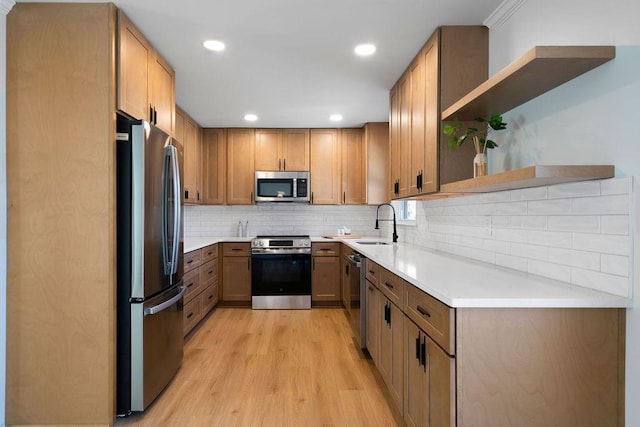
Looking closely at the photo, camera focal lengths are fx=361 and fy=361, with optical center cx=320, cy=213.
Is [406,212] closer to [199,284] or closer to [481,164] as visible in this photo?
[481,164]

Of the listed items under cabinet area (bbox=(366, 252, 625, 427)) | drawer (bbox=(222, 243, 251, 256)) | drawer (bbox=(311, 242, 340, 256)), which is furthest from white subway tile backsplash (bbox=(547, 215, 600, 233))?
drawer (bbox=(222, 243, 251, 256))

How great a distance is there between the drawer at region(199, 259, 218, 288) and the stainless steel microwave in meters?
1.02

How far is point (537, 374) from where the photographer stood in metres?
1.29

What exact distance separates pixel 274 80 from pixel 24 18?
1693 mm

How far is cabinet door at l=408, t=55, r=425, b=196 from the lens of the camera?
254cm

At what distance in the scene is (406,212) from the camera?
4.23m

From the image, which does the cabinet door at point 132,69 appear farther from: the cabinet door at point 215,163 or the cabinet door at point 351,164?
the cabinet door at point 351,164

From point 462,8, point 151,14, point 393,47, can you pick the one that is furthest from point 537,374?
point 151,14

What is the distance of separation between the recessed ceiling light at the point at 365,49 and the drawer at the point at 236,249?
2.81 metres

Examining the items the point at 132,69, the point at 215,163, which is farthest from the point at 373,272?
the point at 215,163

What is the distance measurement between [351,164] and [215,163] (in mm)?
1835

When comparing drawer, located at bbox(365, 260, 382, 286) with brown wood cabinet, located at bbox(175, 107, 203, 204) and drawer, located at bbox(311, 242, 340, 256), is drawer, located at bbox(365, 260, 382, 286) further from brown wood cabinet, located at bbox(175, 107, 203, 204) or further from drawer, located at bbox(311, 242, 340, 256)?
brown wood cabinet, located at bbox(175, 107, 203, 204)

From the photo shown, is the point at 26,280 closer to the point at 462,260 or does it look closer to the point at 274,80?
the point at 274,80

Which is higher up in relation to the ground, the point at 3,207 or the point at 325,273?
the point at 3,207
